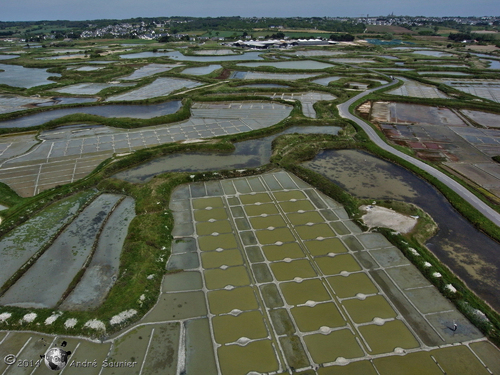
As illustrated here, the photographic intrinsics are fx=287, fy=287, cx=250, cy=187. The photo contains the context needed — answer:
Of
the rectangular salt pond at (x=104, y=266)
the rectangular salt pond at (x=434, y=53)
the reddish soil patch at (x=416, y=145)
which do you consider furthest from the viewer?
the rectangular salt pond at (x=434, y=53)

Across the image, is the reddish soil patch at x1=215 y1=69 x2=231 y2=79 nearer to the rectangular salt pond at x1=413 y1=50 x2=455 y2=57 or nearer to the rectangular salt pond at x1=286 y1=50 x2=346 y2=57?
the rectangular salt pond at x1=286 y1=50 x2=346 y2=57

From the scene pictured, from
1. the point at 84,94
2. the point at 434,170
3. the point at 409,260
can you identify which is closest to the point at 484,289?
the point at 409,260

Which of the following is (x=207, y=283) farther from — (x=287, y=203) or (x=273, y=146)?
(x=273, y=146)

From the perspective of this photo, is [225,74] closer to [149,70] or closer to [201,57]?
[149,70]

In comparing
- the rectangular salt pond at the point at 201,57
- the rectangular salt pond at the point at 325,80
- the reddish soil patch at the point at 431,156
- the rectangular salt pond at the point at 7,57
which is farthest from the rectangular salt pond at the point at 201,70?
the rectangular salt pond at the point at 7,57

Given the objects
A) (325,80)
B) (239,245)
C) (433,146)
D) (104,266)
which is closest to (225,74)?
(325,80)

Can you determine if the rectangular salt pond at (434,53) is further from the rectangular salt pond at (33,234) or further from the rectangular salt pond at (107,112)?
the rectangular salt pond at (33,234)
